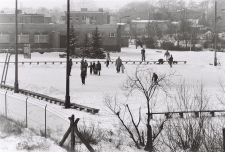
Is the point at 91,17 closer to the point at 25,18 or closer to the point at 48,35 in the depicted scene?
the point at 25,18

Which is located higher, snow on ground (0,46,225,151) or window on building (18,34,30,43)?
window on building (18,34,30,43)

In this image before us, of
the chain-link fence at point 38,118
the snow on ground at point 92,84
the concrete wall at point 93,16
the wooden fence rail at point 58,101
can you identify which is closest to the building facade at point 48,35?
the concrete wall at point 93,16

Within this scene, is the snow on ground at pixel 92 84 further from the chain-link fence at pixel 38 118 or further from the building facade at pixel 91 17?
the building facade at pixel 91 17

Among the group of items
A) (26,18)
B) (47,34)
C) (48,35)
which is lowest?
(48,35)

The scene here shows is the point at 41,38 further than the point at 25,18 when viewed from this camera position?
No

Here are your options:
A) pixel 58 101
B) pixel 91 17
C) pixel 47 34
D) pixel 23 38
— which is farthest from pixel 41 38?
pixel 58 101

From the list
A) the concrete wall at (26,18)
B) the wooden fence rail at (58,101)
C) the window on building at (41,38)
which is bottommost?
the wooden fence rail at (58,101)

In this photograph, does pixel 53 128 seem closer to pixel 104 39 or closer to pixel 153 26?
pixel 104 39

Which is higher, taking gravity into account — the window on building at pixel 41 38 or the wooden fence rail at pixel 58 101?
the window on building at pixel 41 38

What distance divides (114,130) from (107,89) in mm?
11556

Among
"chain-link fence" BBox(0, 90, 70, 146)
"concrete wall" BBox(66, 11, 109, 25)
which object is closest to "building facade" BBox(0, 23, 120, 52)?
"concrete wall" BBox(66, 11, 109, 25)

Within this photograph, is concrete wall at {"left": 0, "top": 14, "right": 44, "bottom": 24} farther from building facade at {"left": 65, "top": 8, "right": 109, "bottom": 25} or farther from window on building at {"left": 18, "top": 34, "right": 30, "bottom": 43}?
window on building at {"left": 18, "top": 34, "right": 30, "bottom": 43}

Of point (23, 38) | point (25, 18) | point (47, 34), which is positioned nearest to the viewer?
point (23, 38)

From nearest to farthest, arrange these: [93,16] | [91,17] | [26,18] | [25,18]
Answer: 1. [26,18]
2. [25,18]
3. [91,17]
4. [93,16]
